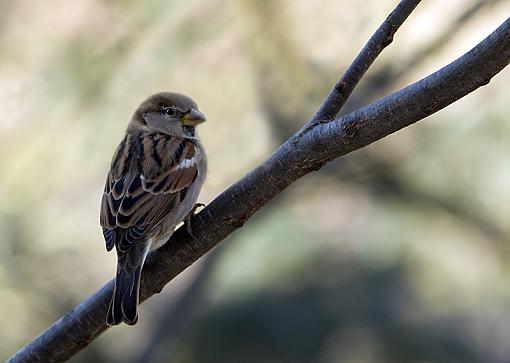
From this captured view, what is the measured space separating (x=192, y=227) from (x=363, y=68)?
68 centimetres

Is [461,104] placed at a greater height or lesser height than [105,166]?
lesser

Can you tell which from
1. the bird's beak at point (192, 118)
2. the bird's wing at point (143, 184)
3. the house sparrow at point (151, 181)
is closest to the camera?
the house sparrow at point (151, 181)

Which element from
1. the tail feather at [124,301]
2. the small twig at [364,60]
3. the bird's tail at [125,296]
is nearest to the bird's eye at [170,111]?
the bird's tail at [125,296]

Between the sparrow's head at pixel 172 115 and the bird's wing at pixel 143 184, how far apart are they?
0.12 m

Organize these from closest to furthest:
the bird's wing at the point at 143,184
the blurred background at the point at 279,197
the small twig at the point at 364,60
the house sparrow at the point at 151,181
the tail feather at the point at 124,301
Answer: the small twig at the point at 364,60, the tail feather at the point at 124,301, the house sparrow at the point at 151,181, the bird's wing at the point at 143,184, the blurred background at the point at 279,197

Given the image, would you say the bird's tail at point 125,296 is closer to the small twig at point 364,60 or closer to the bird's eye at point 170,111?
the small twig at point 364,60

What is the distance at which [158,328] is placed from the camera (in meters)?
5.07

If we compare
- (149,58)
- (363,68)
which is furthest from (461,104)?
(363,68)

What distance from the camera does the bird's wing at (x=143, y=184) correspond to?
353cm

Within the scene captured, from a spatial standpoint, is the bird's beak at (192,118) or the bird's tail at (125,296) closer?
the bird's tail at (125,296)

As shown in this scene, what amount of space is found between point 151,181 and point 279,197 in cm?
158

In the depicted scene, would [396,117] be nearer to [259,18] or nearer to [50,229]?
[259,18]

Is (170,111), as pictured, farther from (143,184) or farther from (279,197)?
(279,197)

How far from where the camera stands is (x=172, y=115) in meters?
4.15
